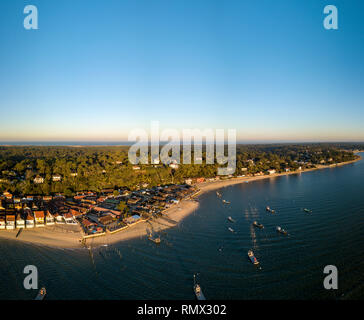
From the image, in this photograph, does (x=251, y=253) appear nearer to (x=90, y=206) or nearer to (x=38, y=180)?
(x=90, y=206)

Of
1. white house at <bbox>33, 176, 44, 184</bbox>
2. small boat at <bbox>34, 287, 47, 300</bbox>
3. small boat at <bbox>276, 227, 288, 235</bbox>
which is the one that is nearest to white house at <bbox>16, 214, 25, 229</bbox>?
small boat at <bbox>34, 287, 47, 300</bbox>

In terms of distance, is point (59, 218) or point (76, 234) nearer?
point (76, 234)

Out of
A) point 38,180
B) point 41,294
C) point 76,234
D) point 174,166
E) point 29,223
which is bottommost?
point 41,294

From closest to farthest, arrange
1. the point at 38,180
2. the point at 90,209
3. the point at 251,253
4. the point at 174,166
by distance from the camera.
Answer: the point at 251,253
the point at 90,209
the point at 38,180
the point at 174,166

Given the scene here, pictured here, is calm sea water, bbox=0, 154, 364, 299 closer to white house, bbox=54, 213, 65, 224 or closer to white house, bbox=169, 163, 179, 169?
white house, bbox=54, 213, 65, 224

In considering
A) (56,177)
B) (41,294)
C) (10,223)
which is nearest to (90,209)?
(10,223)
